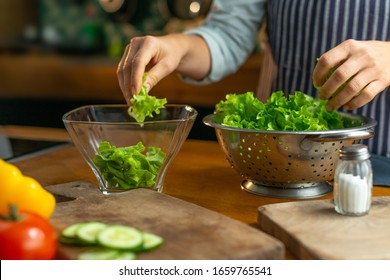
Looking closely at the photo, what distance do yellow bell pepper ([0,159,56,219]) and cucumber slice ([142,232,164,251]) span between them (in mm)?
187

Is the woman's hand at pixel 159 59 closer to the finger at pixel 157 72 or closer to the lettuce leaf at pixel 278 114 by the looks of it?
the finger at pixel 157 72

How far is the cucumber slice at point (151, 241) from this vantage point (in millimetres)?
909

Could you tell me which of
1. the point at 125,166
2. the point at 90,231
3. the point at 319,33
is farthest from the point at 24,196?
the point at 319,33

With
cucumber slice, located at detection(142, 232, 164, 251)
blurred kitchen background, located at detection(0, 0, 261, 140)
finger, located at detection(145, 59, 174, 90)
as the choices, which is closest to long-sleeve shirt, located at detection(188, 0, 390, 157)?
finger, located at detection(145, 59, 174, 90)

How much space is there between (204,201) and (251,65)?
2.26 meters

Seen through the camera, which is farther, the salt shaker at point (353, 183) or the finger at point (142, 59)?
the finger at point (142, 59)

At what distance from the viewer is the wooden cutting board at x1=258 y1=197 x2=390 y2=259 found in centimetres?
93

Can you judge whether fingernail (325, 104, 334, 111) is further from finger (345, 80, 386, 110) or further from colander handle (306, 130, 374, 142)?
colander handle (306, 130, 374, 142)

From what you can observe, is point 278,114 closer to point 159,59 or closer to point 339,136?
point 339,136

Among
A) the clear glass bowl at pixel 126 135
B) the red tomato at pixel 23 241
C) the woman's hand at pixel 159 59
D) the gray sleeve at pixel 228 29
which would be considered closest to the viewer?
the red tomato at pixel 23 241

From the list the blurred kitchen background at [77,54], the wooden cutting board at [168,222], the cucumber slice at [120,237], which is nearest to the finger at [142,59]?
the wooden cutting board at [168,222]

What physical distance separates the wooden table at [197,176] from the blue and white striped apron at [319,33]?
0.33 meters

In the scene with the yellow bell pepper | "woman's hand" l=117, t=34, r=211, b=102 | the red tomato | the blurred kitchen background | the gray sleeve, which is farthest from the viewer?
the blurred kitchen background

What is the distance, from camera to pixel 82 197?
1.18 metres
